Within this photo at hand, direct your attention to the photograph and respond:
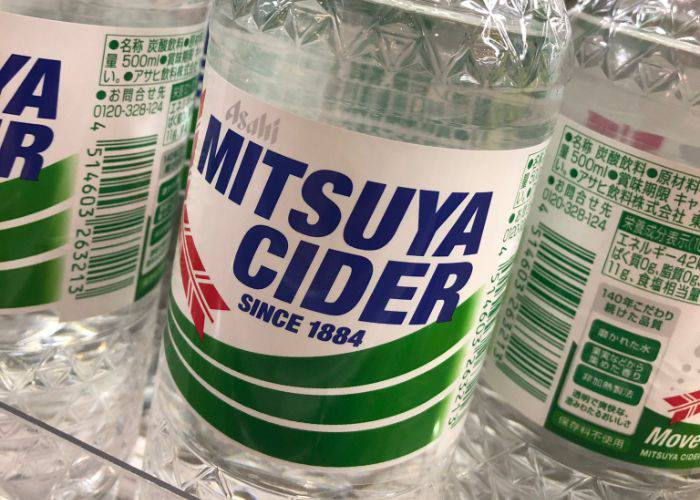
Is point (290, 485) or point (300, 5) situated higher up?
point (300, 5)

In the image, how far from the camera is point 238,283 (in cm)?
53

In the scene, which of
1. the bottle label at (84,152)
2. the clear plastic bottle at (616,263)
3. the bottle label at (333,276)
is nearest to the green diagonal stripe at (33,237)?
the bottle label at (84,152)

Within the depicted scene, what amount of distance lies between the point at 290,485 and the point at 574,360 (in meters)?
0.23

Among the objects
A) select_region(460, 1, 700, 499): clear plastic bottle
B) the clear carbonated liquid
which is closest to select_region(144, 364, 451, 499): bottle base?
the clear carbonated liquid

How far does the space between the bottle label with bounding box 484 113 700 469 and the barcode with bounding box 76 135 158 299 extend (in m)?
→ 0.31

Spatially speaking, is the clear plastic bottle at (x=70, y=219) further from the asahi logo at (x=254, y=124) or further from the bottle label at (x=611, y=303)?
the bottle label at (x=611, y=303)

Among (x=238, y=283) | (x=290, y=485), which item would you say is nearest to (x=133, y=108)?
(x=238, y=283)

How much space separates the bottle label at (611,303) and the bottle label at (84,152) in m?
0.30

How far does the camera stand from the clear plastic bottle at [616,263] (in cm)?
59

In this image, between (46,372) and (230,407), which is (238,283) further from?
(46,372)

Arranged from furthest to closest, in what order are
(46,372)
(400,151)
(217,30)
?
(46,372) < (217,30) < (400,151)

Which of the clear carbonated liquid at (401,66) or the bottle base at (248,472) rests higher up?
the clear carbonated liquid at (401,66)

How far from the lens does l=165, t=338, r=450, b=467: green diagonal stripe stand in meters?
0.54

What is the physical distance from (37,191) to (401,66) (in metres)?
0.28
